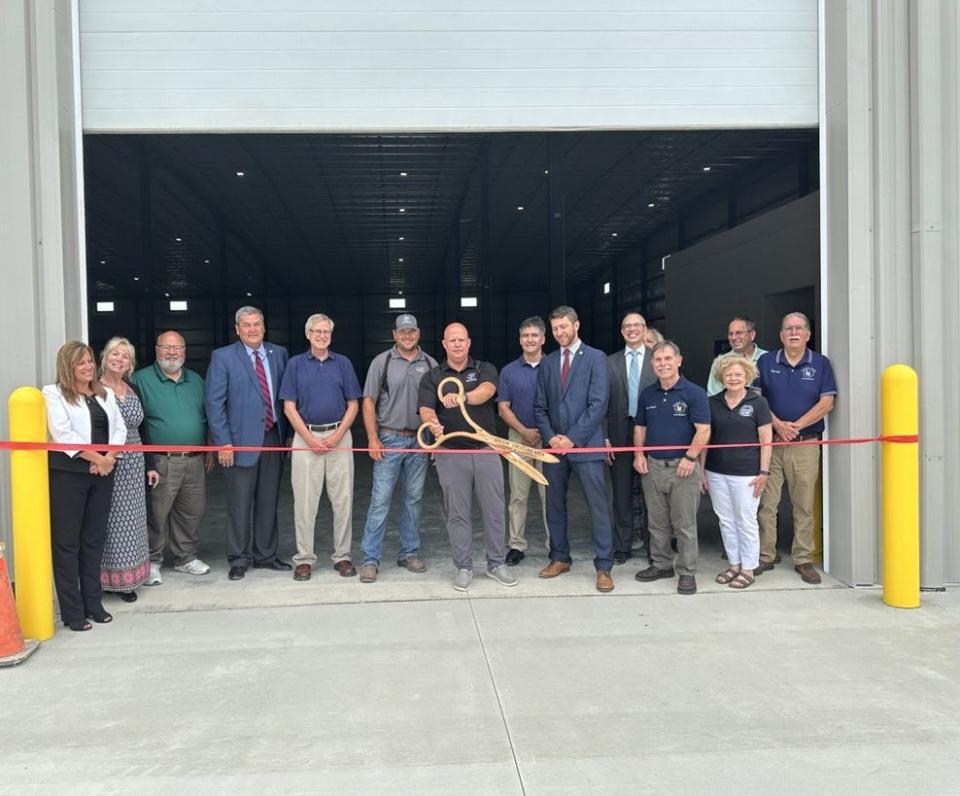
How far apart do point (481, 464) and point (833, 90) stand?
133 inches

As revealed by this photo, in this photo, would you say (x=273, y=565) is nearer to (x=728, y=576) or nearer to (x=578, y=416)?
(x=578, y=416)

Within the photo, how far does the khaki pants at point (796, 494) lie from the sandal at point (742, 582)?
382 mm

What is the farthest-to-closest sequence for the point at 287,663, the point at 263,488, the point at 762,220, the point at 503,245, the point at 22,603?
the point at 503,245, the point at 762,220, the point at 263,488, the point at 22,603, the point at 287,663

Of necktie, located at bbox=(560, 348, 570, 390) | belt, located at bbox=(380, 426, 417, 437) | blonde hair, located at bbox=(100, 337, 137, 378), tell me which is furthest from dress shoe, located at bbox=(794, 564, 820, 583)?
blonde hair, located at bbox=(100, 337, 137, 378)

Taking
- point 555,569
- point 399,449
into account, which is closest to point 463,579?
point 555,569

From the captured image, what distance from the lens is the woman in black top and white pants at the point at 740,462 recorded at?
4.83 m

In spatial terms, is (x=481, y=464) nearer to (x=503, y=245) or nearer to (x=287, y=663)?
(x=287, y=663)

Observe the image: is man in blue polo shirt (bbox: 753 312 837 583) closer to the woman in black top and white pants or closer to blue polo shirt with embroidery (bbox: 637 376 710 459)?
the woman in black top and white pants

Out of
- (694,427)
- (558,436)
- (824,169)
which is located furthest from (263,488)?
(824,169)

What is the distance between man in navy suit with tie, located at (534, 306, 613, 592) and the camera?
193 inches

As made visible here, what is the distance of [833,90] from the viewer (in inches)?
197

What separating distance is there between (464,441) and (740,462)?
69.6 inches

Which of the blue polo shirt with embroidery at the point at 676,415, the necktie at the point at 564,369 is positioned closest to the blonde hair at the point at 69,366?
the necktie at the point at 564,369

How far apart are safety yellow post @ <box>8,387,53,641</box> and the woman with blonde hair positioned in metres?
0.49
